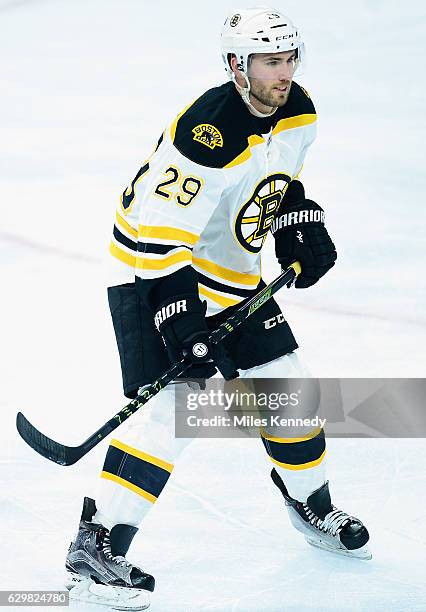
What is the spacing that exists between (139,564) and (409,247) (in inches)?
81.0

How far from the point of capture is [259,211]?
2760 millimetres

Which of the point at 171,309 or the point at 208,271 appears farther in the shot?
the point at 208,271

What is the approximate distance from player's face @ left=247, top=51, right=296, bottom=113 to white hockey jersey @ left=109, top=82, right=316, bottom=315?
0.04m

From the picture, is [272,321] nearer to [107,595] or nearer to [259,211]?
[259,211]

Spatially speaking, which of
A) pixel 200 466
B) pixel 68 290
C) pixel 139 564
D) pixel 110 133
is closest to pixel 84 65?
pixel 110 133

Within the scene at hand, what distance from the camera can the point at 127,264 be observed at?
2.81m

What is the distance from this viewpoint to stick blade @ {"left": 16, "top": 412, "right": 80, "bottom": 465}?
267cm

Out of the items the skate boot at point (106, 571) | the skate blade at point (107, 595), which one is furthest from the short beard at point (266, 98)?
the skate blade at point (107, 595)

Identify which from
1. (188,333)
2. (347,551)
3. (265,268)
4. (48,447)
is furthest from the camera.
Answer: (265,268)

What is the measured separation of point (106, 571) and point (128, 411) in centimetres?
35

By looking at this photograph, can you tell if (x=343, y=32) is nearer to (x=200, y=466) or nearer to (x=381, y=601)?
(x=200, y=466)

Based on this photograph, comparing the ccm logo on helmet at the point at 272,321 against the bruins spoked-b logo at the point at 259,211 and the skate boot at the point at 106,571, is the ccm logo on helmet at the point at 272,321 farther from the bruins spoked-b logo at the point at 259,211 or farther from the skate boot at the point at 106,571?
the skate boot at the point at 106,571

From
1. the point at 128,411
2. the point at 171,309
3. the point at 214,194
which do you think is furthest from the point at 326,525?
the point at 214,194

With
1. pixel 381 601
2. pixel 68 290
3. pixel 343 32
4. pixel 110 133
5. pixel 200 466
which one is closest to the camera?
pixel 381 601
